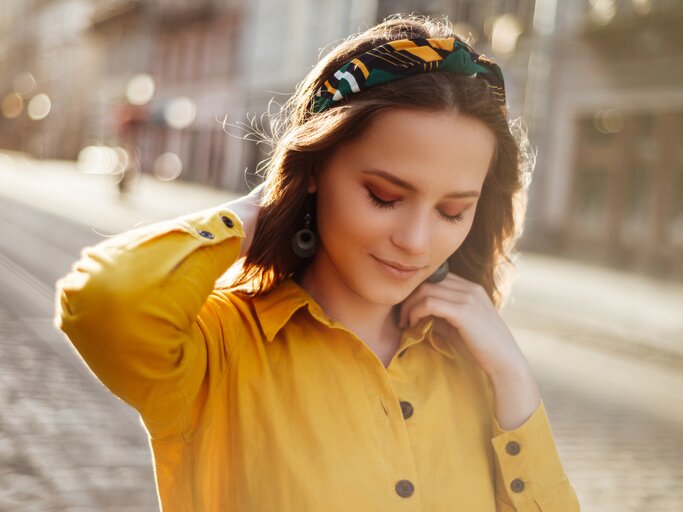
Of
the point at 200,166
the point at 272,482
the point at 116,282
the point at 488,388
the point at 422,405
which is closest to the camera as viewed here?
the point at 116,282

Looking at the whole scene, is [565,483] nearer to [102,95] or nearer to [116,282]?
[116,282]

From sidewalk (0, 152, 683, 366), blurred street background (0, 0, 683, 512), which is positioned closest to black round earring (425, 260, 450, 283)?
blurred street background (0, 0, 683, 512)

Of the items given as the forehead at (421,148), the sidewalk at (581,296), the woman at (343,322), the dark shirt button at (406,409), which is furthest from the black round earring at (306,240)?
the sidewalk at (581,296)

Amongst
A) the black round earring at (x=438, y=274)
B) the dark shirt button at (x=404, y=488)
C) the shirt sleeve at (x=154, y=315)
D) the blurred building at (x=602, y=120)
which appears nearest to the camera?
the shirt sleeve at (x=154, y=315)

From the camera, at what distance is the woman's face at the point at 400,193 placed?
134cm

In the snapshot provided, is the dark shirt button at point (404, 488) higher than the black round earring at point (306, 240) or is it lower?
lower

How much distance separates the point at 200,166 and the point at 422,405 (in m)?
31.1

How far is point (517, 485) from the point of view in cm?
146

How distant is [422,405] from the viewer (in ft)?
4.67

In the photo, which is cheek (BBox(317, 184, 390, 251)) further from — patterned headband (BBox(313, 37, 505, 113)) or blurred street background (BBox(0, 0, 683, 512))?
blurred street background (BBox(0, 0, 683, 512))

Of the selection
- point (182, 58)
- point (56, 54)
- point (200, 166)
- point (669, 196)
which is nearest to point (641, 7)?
point (669, 196)

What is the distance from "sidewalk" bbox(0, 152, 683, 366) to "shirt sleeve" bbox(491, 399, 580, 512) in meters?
4.04

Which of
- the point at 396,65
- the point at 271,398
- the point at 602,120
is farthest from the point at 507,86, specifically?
the point at 602,120

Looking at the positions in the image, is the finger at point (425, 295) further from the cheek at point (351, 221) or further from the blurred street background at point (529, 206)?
the blurred street background at point (529, 206)
